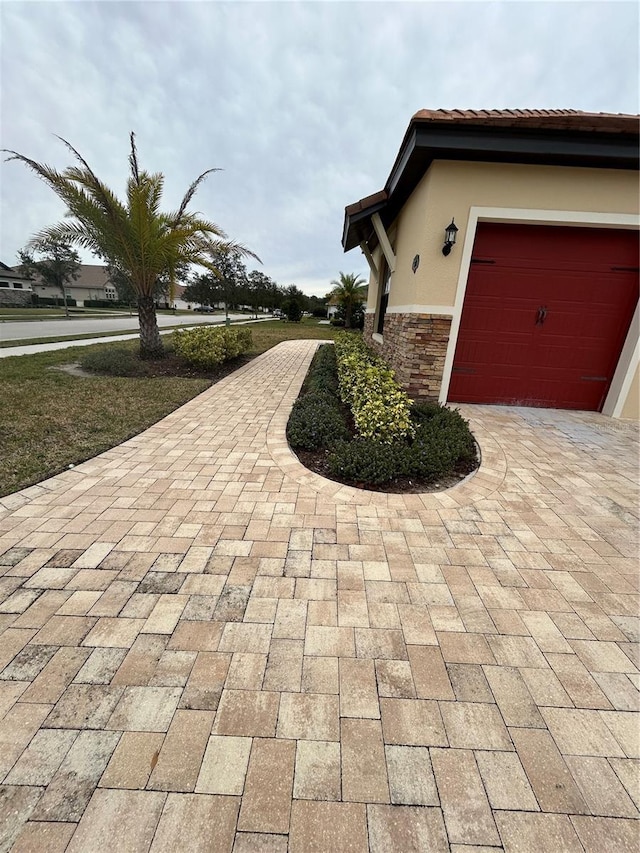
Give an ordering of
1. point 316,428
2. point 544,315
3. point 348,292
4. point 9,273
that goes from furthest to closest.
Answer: point 9,273 < point 348,292 < point 544,315 < point 316,428

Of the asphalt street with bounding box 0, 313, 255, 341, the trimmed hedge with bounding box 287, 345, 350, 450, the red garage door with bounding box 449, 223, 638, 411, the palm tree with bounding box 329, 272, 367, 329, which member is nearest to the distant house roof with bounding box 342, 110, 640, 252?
the red garage door with bounding box 449, 223, 638, 411

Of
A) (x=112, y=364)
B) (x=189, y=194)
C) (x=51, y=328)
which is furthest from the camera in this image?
(x=51, y=328)

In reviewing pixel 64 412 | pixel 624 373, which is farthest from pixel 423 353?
pixel 64 412

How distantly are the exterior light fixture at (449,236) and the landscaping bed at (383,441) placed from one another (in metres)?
1.95

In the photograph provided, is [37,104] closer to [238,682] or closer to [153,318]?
[153,318]

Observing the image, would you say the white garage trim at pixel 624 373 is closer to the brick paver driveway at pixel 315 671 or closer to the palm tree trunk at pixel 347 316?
the brick paver driveway at pixel 315 671

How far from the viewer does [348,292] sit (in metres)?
26.2

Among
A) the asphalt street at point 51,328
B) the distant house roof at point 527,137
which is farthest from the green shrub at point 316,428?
the asphalt street at point 51,328

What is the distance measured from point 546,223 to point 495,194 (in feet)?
2.77

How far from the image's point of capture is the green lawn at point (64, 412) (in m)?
3.76

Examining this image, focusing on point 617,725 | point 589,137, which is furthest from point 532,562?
point 589,137

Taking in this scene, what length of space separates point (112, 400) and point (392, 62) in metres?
8.50

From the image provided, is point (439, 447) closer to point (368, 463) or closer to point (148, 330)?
point (368, 463)

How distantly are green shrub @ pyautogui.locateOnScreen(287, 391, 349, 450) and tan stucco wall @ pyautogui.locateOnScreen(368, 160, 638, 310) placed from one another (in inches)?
98.8
